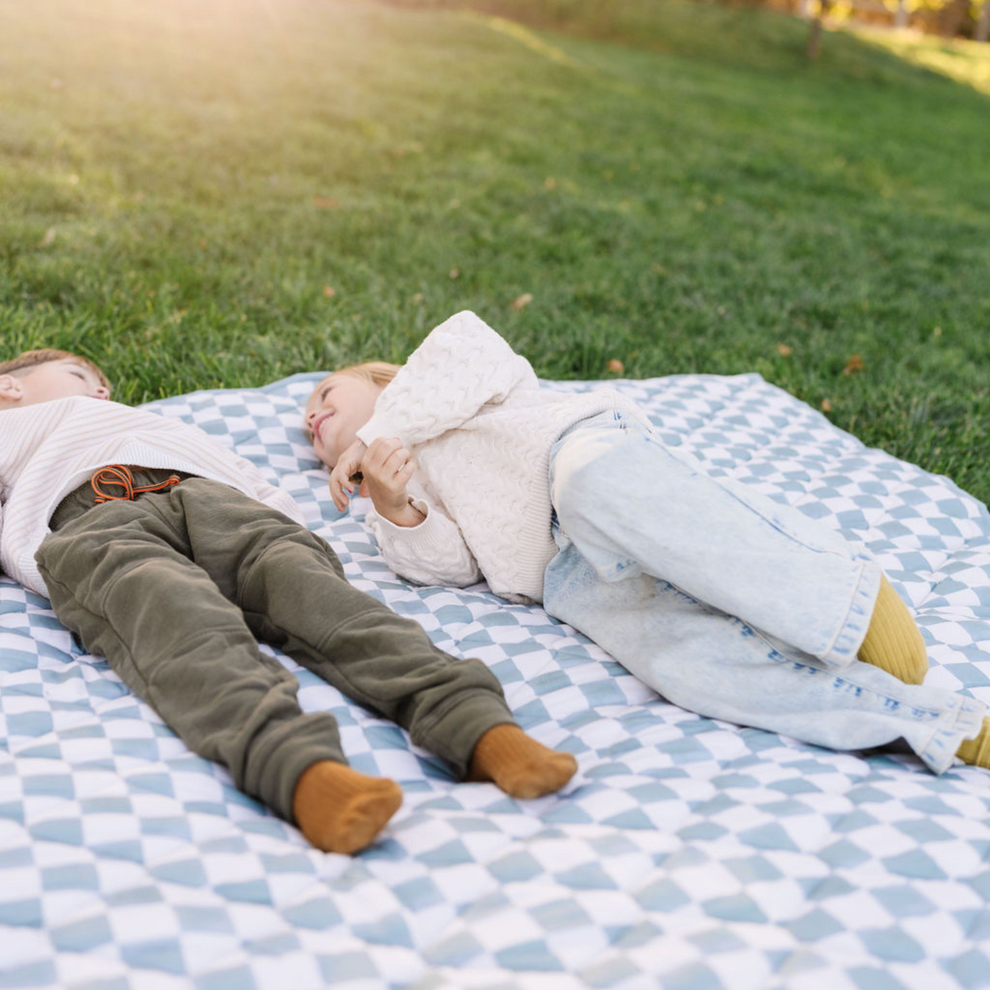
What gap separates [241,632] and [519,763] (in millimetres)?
550

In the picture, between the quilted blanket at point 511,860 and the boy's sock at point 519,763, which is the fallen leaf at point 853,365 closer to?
the quilted blanket at point 511,860

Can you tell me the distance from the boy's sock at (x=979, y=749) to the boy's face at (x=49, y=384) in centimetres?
218

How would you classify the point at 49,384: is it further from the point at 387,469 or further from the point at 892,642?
the point at 892,642

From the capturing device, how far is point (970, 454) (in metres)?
3.40

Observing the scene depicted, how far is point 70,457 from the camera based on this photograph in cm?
220

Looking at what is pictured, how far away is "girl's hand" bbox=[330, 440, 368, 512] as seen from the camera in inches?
87.0

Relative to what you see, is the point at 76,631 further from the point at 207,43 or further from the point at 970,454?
the point at 207,43

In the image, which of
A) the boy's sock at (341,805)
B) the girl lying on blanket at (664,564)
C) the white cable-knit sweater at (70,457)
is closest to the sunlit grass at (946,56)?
the girl lying on blanket at (664,564)

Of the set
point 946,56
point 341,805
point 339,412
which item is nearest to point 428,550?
point 339,412

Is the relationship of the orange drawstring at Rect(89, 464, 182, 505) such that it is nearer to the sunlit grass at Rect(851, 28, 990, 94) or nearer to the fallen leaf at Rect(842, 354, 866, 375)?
the fallen leaf at Rect(842, 354, 866, 375)

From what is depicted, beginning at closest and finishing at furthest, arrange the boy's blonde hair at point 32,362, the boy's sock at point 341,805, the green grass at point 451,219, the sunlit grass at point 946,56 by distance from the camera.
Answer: the boy's sock at point 341,805
the boy's blonde hair at point 32,362
the green grass at point 451,219
the sunlit grass at point 946,56

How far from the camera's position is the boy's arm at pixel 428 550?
2.19 m

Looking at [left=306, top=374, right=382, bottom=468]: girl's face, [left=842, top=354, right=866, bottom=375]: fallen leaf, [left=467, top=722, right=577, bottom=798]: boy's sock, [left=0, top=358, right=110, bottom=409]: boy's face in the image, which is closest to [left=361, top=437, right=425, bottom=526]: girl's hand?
[left=306, top=374, right=382, bottom=468]: girl's face

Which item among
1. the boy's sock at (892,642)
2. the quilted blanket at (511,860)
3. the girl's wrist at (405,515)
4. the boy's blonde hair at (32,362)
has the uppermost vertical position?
the boy's sock at (892,642)
